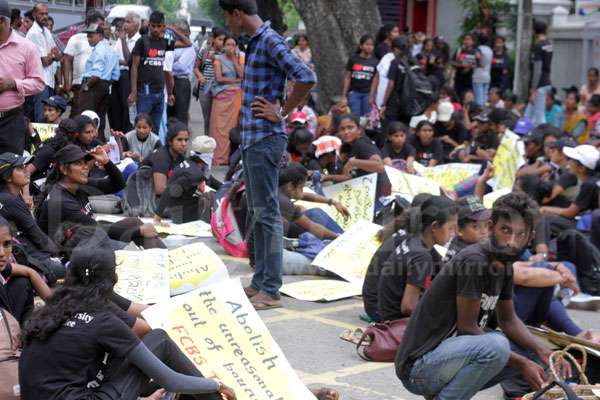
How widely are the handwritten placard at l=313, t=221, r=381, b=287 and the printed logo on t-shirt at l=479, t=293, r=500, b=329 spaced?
2946mm

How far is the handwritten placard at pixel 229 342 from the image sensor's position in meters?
5.18

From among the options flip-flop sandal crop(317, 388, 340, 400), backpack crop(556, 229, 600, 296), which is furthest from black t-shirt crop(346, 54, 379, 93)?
flip-flop sandal crop(317, 388, 340, 400)

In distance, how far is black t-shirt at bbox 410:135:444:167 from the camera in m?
11.7

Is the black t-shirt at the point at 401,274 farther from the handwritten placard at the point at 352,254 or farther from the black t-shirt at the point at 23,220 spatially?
the black t-shirt at the point at 23,220

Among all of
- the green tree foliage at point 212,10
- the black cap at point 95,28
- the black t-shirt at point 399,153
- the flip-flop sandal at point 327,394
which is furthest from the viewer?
the green tree foliage at point 212,10

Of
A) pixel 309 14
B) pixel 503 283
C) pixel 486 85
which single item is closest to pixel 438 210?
pixel 503 283

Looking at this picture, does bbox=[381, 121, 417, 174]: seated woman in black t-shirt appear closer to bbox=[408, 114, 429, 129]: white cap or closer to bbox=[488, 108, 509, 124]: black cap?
bbox=[408, 114, 429, 129]: white cap

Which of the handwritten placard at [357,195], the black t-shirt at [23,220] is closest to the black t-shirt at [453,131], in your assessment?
the handwritten placard at [357,195]

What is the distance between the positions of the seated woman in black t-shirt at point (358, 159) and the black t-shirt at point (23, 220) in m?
3.62

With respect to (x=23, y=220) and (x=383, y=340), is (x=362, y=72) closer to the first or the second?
(x=23, y=220)

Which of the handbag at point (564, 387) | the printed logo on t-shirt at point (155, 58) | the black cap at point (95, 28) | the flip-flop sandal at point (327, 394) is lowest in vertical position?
→ the flip-flop sandal at point (327, 394)

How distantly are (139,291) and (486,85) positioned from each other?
13.6 metres

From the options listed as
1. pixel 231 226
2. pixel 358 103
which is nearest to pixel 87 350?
pixel 231 226

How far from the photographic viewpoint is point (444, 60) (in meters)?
20.5
